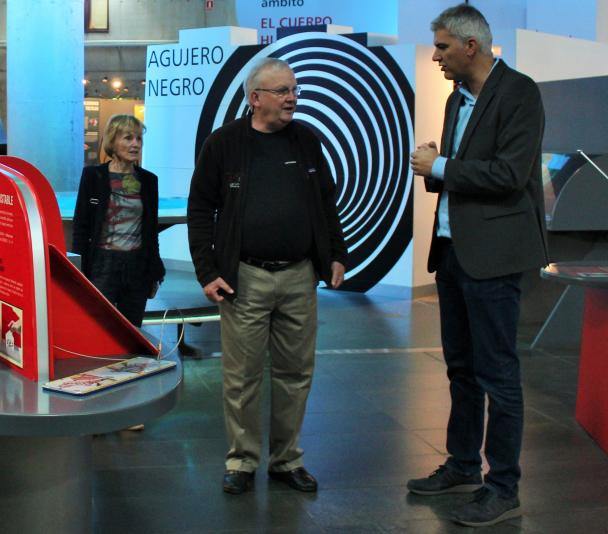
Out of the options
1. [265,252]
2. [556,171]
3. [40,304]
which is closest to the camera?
[40,304]

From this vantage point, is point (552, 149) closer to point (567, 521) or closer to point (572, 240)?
point (572, 240)

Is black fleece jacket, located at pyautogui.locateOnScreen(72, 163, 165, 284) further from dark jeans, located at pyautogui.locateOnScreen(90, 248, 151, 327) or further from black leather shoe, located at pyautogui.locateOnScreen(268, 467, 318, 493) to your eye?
black leather shoe, located at pyautogui.locateOnScreen(268, 467, 318, 493)

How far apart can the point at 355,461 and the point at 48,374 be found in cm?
190

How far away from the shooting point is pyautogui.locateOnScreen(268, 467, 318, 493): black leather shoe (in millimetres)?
3514

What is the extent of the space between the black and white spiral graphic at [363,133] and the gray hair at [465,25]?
5.22 metres

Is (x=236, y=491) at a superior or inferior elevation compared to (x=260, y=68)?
inferior

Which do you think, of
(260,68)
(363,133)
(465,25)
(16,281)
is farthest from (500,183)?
(363,133)

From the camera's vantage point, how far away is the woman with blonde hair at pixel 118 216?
13.8ft

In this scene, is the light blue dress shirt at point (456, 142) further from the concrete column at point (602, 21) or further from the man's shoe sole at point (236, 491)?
the concrete column at point (602, 21)

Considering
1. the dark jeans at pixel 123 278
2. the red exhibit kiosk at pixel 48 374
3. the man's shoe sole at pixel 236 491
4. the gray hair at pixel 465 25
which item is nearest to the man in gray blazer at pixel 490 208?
the gray hair at pixel 465 25

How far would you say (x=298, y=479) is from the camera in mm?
3535

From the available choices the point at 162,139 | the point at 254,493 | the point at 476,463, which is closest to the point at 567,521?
the point at 476,463

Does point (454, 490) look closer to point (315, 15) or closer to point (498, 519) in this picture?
point (498, 519)

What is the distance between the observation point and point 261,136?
3.44 m
